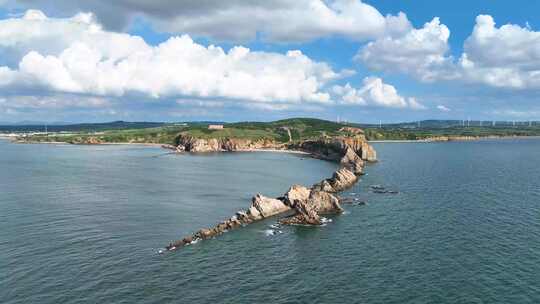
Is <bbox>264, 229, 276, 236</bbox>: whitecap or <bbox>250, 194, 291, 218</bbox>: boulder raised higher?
<bbox>250, 194, 291, 218</bbox>: boulder

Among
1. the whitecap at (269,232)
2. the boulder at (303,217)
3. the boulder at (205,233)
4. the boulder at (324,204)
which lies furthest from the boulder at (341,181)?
the boulder at (205,233)

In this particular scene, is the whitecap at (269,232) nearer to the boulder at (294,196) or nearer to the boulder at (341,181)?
the boulder at (294,196)

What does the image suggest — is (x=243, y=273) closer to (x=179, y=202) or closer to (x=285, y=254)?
(x=285, y=254)

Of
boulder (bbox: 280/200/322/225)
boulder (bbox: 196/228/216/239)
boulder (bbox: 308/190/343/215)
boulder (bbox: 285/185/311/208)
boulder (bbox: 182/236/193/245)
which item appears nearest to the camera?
boulder (bbox: 182/236/193/245)

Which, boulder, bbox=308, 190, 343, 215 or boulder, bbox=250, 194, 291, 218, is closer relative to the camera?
boulder, bbox=250, 194, 291, 218

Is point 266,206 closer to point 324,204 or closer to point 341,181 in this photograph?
point 324,204

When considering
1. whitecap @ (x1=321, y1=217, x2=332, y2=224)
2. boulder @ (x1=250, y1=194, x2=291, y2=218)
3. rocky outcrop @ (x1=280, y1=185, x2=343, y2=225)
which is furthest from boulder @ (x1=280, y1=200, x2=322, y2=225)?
boulder @ (x1=250, y1=194, x2=291, y2=218)

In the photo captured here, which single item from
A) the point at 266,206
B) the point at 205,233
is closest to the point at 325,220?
the point at 266,206

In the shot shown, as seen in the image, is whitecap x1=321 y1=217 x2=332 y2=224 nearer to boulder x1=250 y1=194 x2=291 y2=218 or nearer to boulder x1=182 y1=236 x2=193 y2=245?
boulder x1=250 y1=194 x2=291 y2=218

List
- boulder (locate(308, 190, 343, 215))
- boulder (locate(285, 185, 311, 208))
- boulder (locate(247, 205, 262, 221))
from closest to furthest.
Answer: boulder (locate(247, 205, 262, 221)) < boulder (locate(308, 190, 343, 215)) < boulder (locate(285, 185, 311, 208))
